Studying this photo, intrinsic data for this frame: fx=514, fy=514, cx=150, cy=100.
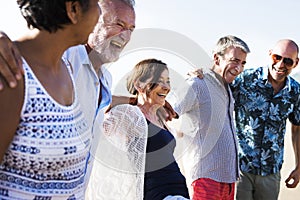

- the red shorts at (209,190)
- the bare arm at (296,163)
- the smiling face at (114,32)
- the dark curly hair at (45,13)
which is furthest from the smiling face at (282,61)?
the dark curly hair at (45,13)

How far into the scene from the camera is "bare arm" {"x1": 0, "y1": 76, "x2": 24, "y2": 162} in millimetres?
1312

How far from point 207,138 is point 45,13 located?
2437 millimetres


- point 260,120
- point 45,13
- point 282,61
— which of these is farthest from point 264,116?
point 45,13

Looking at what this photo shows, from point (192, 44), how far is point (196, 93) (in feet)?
2.18

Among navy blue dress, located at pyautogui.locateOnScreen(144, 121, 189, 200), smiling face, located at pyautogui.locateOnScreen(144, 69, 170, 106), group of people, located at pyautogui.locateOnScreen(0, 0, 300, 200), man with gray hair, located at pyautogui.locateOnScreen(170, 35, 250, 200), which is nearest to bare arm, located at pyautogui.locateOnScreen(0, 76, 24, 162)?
group of people, located at pyautogui.locateOnScreen(0, 0, 300, 200)

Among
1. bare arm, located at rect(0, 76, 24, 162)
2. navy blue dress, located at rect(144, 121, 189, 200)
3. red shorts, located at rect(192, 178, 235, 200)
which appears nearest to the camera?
bare arm, located at rect(0, 76, 24, 162)

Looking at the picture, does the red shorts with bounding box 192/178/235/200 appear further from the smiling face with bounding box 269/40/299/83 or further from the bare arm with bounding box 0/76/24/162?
the bare arm with bounding box 0/76/24/162

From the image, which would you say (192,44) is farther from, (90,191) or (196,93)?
(90,191)

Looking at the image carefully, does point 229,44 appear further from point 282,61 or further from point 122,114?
point 122,114

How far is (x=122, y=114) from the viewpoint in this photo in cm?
255

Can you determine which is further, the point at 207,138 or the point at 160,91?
the point at 207,138

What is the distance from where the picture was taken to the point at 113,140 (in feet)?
8.12

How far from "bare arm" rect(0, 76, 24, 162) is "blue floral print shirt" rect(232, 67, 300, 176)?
3.17m

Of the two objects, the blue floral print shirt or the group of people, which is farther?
the blue floral print shirt
